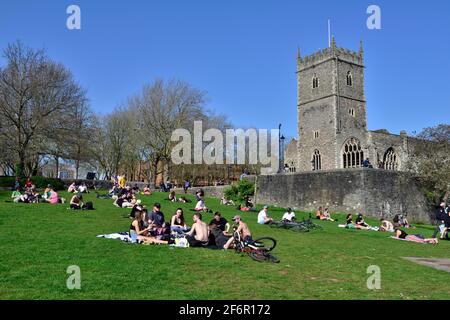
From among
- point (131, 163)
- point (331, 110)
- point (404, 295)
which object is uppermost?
point (331, 110)

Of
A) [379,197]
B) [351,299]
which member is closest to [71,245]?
[351,299]

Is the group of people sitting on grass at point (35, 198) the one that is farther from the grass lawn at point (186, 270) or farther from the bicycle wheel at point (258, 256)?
the bicycle wheel at point (258, 256)

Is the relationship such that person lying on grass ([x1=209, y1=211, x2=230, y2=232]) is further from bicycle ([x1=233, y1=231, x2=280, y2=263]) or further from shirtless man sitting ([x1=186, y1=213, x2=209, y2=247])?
bicycle ([x1=233, y1=231, x2=280, y2=263])

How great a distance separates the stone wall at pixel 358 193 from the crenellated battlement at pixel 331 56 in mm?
26166

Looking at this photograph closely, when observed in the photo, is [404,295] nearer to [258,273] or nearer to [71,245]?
[258,273]

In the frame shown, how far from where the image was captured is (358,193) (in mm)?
34344

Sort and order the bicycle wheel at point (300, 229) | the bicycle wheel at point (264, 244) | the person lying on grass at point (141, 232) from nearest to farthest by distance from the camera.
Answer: the bicycle wheel at point (264, 244) → the person lying on grass at point (141, 232) → the bicycle wheel at point (300, 229)

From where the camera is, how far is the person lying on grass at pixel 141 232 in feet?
42.4

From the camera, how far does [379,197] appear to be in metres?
34.6

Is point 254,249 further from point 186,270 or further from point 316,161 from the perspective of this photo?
point 316,161

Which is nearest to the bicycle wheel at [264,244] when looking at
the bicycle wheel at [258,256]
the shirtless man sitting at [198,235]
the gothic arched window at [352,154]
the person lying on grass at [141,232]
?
the bicycle wheel at [258,256]
